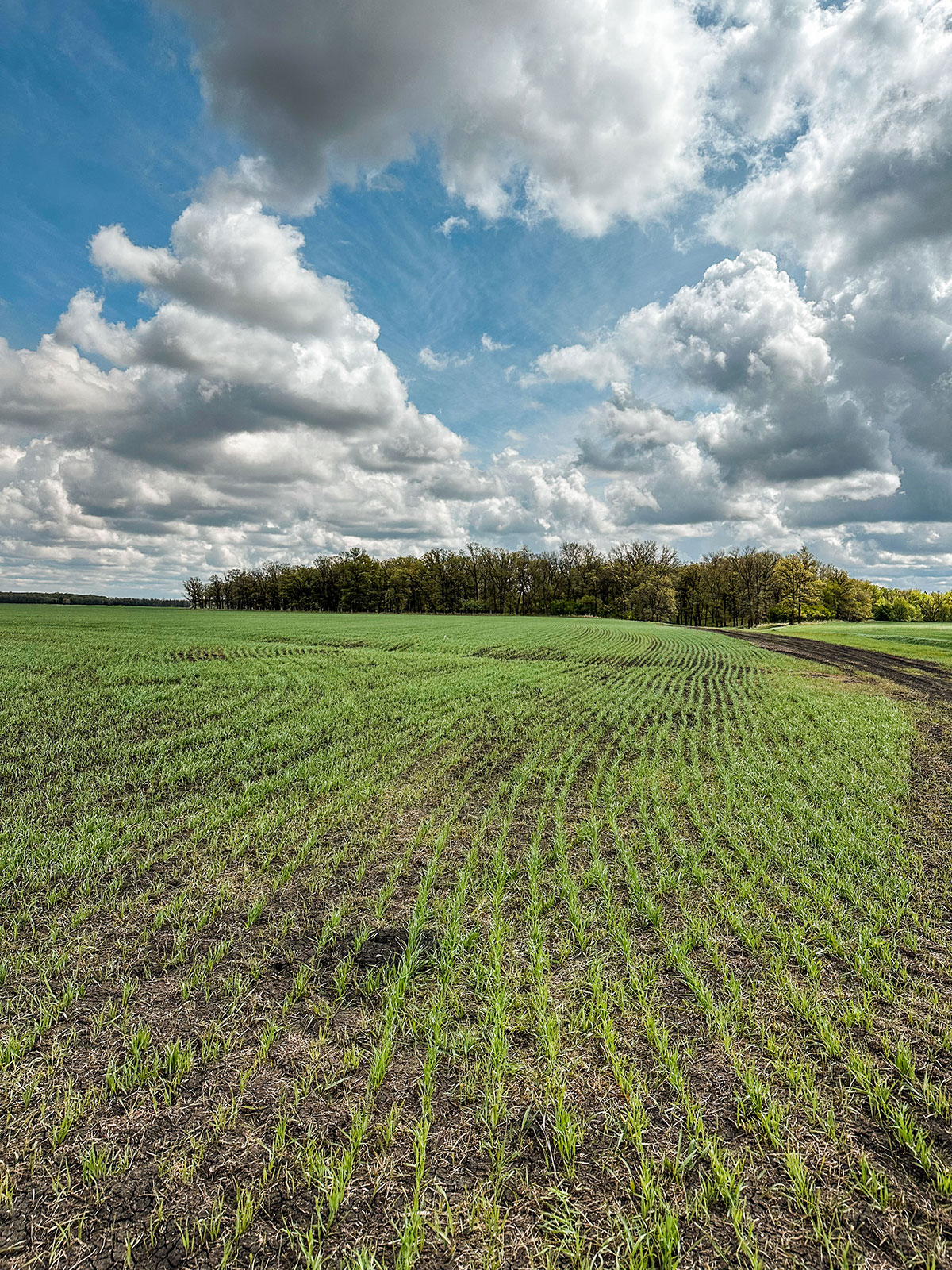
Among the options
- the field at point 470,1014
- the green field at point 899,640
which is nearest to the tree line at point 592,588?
the green field at point 899,640

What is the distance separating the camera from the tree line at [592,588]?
102 metres

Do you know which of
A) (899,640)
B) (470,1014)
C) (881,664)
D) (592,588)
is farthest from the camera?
(592,588)

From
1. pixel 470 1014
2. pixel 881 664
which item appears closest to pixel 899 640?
pixel 881 664

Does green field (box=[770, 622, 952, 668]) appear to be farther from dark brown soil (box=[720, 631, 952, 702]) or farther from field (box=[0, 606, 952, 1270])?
field (box=[0, 606, 952, 1270])

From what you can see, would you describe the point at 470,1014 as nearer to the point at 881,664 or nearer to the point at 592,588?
the point at 881,664

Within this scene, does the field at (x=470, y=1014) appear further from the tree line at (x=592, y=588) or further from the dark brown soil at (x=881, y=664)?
the tree line at (x=592, y=588)

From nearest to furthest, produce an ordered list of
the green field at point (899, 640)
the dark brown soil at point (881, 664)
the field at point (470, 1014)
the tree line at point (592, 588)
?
the field at point (470, 1014) < the dark brown soil at point (881, 664) < the green field at point (899, 640) < the tree line at point (592, 588)

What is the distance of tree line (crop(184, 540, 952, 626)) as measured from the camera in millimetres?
102188

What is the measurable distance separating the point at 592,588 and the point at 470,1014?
119m

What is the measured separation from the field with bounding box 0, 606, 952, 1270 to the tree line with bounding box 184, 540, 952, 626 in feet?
325

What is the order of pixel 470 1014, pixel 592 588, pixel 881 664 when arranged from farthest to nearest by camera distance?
pixel 592 588 → pixel 881 664 → pixel 470 1014

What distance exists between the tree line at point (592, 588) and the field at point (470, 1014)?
99.0 meters

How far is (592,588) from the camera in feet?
393

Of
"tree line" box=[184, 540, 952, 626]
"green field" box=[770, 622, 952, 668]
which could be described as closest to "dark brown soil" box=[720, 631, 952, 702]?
"green field" box=[770, 622, 952, 668]
